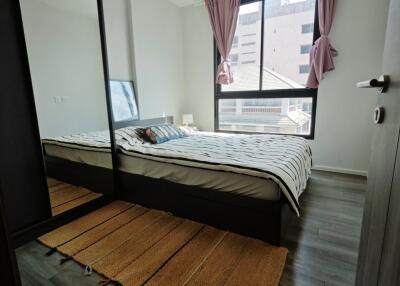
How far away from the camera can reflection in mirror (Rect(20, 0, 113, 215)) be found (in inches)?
76.6

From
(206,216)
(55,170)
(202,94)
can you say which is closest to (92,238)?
(55,170)

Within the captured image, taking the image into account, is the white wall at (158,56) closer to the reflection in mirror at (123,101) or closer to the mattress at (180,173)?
the reflection in mirror at (123,101)

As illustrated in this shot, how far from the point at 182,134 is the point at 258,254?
6.72ft

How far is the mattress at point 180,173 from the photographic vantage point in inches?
70.3

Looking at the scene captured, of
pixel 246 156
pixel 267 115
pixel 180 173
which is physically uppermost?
pixel 267 115

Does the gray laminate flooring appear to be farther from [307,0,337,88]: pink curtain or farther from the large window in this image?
[307,0,337,88]: pink curtain

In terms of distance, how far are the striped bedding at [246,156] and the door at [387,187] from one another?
3.02ft

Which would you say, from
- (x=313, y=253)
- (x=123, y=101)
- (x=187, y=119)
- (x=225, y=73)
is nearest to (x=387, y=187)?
(x=313, y=253)

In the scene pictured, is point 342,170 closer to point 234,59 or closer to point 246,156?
point 246,156

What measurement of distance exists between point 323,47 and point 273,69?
2.63 ft

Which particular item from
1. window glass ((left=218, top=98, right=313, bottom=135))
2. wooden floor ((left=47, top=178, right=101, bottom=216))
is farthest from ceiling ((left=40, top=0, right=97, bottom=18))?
window glass ((left=218, top=98, right=313, bottom=135))

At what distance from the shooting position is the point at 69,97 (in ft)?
7.18

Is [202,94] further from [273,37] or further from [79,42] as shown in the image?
[79,42]

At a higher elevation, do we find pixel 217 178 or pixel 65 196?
pixel 217 178
